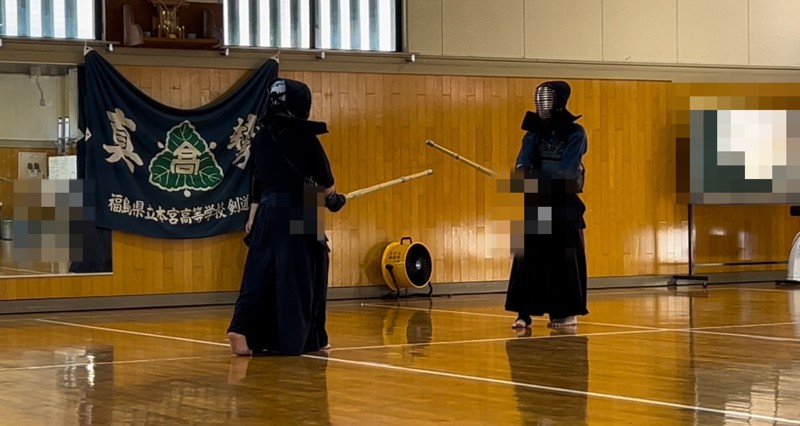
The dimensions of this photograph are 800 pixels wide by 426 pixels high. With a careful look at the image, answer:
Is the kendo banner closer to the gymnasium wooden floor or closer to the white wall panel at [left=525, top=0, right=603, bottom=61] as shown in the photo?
the gymnasium wooden floor

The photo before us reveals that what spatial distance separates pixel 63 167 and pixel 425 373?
5.85m

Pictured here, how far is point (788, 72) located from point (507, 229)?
6934mm

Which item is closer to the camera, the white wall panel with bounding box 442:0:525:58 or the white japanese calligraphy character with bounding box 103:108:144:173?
the white japanese calligraphy character with bounding box 103:108:144:173

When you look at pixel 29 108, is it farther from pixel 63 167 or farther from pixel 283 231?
pixel 283 231

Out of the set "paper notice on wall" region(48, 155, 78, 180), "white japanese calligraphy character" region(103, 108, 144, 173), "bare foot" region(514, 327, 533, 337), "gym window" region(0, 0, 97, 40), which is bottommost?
"bare foot" region(514, 327, 533, 337)

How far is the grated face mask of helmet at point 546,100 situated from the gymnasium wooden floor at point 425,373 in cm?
140

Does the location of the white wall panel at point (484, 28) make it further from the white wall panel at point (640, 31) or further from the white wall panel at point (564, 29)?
the white wall panel at point (640, 31)

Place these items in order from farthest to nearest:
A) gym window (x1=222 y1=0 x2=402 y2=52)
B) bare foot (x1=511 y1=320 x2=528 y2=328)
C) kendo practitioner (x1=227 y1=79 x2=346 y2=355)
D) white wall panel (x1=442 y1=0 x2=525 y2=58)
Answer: white wall panel (x1=442 y1=0 x2=525 y2=58) → gym window (x1=222 y1=0 x2=402 y2=52) → bare foot (x1=511 y1=320 x2=528 y2=328) → kendo practitioner (x1=227 y1=79 x2=346 y2=355)

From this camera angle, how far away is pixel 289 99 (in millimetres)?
6359

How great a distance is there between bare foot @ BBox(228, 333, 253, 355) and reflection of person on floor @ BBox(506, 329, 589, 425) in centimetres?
139

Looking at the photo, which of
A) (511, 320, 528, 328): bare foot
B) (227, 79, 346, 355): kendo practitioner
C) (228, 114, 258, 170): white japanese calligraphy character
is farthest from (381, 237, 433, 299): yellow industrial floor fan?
(227, 79, 346, 355): kendo practitioner

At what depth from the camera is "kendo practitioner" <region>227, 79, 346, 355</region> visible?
6293mm

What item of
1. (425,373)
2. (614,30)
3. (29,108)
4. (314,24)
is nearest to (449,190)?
(314,24)

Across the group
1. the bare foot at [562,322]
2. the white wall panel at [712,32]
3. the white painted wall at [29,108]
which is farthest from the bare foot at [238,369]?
the white wall panel at [712,32]
